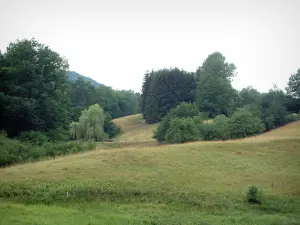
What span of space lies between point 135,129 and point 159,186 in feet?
182

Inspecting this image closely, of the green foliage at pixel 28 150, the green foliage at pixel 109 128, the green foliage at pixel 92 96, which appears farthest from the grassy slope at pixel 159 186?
the green foliage at pixel 92 96

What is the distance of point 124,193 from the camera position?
22.2 metres

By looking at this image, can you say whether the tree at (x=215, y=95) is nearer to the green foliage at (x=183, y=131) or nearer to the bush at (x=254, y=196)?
the green foliage at (x=183, y=131)

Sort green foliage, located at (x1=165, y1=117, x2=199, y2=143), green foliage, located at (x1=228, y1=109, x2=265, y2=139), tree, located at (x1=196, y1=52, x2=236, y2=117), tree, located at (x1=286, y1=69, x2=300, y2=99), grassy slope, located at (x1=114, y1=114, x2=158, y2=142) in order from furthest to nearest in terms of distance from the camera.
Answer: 1. grassy slope, located at (x1=114, y1=114, x2=158, y2=142)
2. tree, located at (x1=196, y1=52, x2=236, y2=117)
3. tree, located at (x1=286, y1=69, x2=300, y2=99)
4. green foliage, located at (x1=228, y1=109, x2=265, y2=139)
5. green foliage, located at (x1=165, y1=117, x2=199, y2=143)

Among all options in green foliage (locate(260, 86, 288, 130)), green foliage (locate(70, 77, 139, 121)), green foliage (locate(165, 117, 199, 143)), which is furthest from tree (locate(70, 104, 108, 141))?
green foliage (locate(70, 77, 139, 121))

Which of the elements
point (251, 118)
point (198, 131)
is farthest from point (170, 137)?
point (251, 118)

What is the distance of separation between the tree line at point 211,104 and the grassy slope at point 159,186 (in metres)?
11.8

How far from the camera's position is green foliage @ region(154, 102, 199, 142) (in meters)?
50.3

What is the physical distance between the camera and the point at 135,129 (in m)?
78.8

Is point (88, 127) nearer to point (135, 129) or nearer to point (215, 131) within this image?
point (215, 131)

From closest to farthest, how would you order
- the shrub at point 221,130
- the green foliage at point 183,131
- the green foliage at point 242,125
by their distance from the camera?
the green foliage at point 183,131 < the green foliage at point 242,125 < the shrub at point 221,130

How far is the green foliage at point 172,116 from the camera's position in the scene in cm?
5034

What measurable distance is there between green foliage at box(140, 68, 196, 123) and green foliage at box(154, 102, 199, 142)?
21.8 metres

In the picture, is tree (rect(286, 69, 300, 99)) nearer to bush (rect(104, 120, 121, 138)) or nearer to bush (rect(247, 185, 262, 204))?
bush (rect(104, 120, 121, 138))
